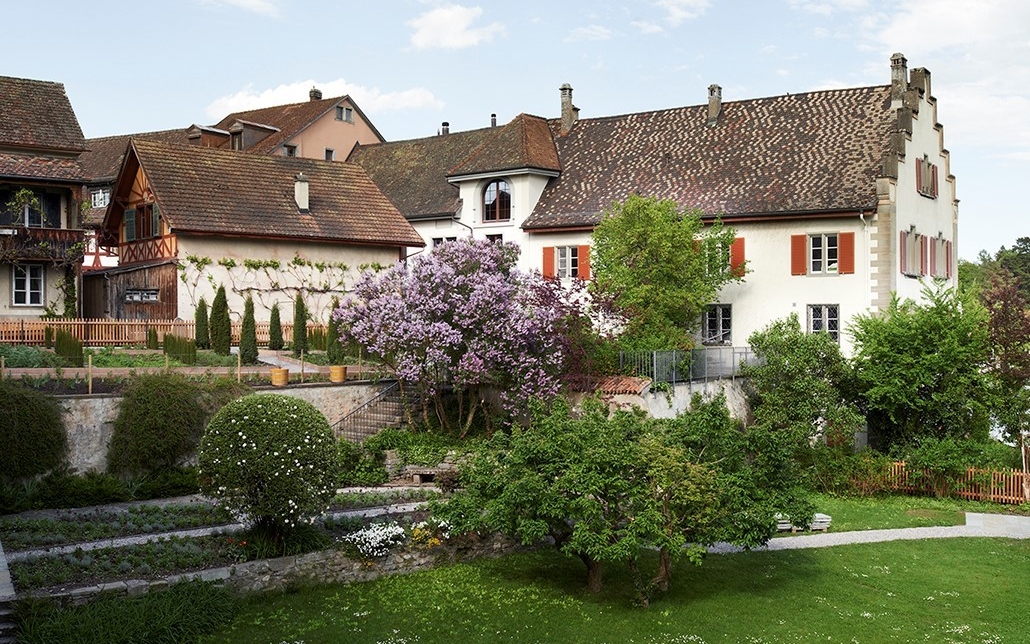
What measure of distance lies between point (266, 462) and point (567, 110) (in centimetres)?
2913

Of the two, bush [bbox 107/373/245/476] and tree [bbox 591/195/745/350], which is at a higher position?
tree [bbox 591/195/745/350]

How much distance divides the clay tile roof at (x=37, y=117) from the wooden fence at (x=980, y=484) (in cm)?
2797

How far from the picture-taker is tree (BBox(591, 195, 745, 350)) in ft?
106

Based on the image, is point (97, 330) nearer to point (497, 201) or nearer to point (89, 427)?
point (89, 427)

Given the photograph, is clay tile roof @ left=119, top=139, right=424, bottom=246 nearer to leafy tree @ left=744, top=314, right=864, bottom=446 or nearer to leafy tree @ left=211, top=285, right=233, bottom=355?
leafy tree @ left=211, top=285, right=233, bottom=355

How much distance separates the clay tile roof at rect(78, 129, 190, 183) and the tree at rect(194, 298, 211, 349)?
21743mm

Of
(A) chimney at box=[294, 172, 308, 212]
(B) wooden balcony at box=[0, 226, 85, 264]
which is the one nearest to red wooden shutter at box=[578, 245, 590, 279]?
(A) chimney at box=[294, 172, 308, 212]

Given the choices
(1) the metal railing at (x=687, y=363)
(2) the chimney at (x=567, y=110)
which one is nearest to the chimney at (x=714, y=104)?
(2) the chimney at (x=567, y=110)

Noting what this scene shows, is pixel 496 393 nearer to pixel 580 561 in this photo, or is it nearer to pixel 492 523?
pixel 580 561

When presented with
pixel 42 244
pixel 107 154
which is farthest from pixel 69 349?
pixel 107 154

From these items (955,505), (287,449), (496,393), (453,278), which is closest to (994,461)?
(955,505)

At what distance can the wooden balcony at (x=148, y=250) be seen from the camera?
109 ft

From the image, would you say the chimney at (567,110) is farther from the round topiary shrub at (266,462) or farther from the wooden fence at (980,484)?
the round topiary shrub at (266,462)

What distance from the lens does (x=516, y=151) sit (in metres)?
40.1
